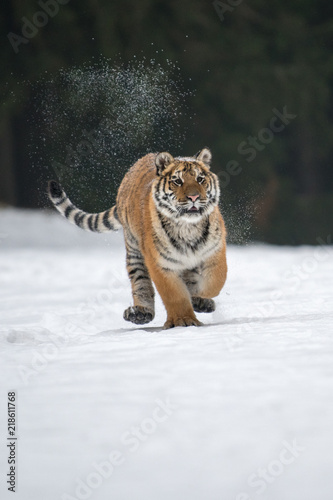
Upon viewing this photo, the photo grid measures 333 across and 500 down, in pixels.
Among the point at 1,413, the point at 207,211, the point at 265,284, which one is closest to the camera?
the point at 1,413

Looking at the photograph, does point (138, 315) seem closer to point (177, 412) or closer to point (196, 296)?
point (196, 296)

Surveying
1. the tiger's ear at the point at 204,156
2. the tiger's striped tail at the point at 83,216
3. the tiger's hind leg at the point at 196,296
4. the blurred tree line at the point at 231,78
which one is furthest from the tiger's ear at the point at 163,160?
the blurred tree line at the point at 231,78

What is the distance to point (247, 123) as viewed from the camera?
17.9m

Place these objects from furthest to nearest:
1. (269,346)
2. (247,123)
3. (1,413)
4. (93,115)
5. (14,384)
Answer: (247,123) → (93,115) → (269,346) → (14,384) → (1,413)

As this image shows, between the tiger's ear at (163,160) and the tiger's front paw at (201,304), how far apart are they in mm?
975

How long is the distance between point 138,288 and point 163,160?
4.13ft

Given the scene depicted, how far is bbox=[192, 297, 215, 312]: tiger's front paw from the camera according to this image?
5953 millimetres

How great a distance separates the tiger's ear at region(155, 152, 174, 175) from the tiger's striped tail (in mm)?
1617

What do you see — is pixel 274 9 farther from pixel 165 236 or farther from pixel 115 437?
pixel 115 437

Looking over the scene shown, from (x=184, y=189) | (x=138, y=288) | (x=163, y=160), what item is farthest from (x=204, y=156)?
(x=138, y=288)

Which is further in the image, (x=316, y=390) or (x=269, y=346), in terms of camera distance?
(x=269, y=346)

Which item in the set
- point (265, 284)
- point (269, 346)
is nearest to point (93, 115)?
point (265, 284)

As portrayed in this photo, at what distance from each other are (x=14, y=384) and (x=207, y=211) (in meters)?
2.14

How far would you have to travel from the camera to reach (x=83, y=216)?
743cm
